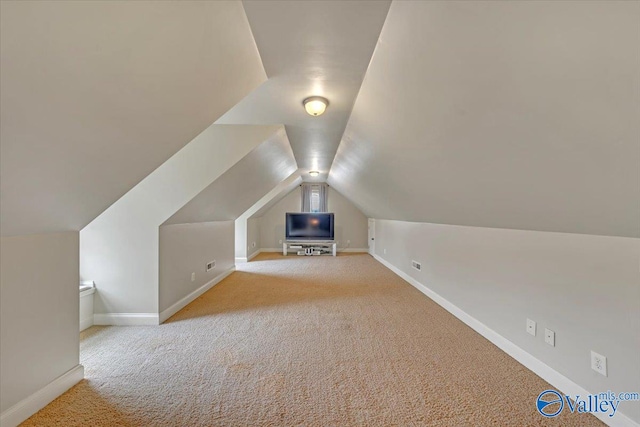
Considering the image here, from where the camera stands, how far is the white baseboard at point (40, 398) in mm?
Answer: 1730

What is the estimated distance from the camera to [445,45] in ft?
4.58

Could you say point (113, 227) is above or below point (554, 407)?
above

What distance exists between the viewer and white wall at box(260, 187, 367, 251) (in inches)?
379

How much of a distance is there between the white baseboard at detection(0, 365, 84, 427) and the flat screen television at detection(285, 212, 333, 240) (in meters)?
7.16

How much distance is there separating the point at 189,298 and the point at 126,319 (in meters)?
0.86

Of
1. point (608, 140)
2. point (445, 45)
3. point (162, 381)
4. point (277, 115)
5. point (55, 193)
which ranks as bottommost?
point (162, 381)

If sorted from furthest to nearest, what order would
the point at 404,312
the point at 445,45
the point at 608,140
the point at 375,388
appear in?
the point at 404,312, the point at 375,388, the point at 445,45, the point at 608,140

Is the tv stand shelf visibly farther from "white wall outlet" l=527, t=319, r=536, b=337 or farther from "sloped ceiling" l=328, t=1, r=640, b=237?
"sloped ceiling" l=328, t=1, r=640, b=237

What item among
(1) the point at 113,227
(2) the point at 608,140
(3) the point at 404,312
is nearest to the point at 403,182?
(3) the point at 404,312

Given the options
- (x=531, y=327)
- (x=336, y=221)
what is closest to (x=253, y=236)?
(x=336, y=221)

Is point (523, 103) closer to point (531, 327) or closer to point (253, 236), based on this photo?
point (531, 327)

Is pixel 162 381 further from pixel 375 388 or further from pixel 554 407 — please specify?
pixel 554 407

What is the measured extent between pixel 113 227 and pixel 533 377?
13.7ft

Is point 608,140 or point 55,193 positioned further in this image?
point 55,193
